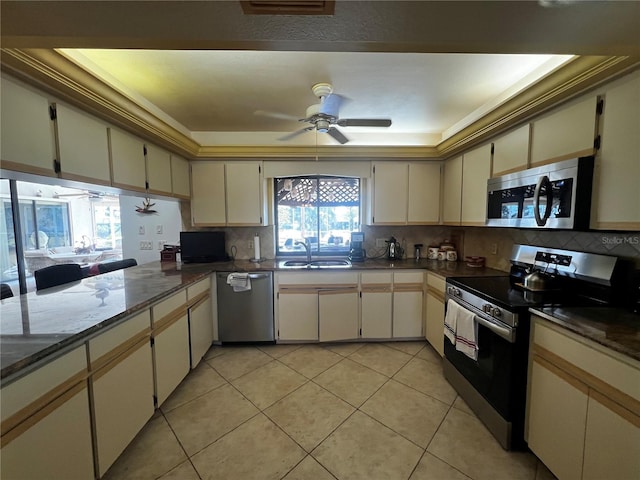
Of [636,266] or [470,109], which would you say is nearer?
[636,266]

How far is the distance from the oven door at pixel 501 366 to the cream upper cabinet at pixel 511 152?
1196 mm

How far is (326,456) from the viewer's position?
5.05 feet

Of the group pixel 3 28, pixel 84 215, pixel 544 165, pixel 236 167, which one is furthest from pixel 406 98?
pixel 84 215

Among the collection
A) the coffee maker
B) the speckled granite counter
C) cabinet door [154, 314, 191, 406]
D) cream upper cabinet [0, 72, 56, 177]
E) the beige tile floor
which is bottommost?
the beige tile floor

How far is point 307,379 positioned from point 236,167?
2.45 m

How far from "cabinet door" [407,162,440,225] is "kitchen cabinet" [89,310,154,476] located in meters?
2.89

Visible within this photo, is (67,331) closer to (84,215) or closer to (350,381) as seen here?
(350,381)

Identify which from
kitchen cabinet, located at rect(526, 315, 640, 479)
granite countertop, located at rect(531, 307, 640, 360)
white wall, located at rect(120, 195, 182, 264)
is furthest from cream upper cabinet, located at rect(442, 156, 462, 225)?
white wall, located at rect(120, 195, 182, 264)

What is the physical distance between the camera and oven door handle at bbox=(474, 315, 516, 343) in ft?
4.87

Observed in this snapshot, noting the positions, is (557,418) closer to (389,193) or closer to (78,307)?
(389,193)

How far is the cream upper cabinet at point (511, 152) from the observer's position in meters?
1.88

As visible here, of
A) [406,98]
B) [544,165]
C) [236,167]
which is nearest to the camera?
[544,165]

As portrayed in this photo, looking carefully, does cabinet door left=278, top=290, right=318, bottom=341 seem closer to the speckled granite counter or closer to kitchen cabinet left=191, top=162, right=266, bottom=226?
the speckled granite counter

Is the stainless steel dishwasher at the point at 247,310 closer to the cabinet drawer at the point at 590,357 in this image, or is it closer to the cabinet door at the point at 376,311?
the cabinet door at the point at 376,311
